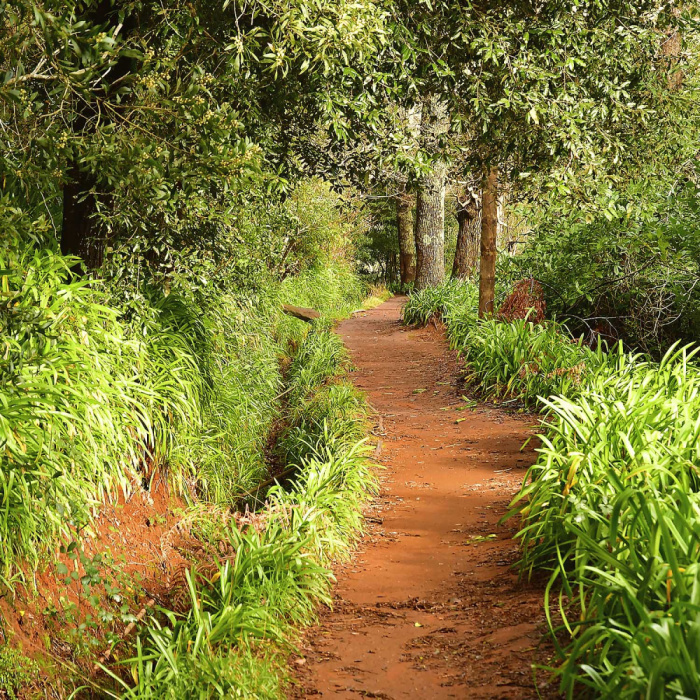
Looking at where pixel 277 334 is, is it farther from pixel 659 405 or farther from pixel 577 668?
pixel 577 668

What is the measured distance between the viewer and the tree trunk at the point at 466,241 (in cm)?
1705

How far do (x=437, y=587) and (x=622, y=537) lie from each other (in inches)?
58.3

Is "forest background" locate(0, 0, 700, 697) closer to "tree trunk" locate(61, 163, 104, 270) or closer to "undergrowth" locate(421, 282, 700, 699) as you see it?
"tree trunk" locate(61, 163, 104, 270)

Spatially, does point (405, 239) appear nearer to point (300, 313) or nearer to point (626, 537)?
point (300, 313)

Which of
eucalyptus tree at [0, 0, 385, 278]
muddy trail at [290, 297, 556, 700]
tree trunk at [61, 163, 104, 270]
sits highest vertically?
eucalyptus tree at [0, 0, 385, 278]

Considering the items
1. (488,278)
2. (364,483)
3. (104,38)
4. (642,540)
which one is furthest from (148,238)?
(488,278)

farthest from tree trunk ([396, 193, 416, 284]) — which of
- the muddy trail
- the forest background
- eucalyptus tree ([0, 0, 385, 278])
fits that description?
eucalyptus tree ([0, 0, 385, 278])

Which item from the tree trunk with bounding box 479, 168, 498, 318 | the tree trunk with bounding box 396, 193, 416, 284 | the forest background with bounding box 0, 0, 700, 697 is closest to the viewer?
the forest background with bounding box 0, 0, 700, 697

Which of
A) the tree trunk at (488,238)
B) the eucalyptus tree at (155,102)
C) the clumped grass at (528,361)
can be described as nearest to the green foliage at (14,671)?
the eucalyptus tree at (155,102)

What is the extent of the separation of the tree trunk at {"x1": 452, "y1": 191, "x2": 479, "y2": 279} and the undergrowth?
10.9 meters

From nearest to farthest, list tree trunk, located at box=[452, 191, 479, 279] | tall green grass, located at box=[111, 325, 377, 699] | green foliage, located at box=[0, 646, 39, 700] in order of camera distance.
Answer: tall green grass, located at box=[111, 325, 377, 699]
green foliage, located at box=[0, 646, 39, 700]
tree trunk, located at box=[452, 191, 479, 279]

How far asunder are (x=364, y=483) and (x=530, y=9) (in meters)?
4.39

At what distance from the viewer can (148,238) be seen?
205 inches

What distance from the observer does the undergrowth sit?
2.26 metres
